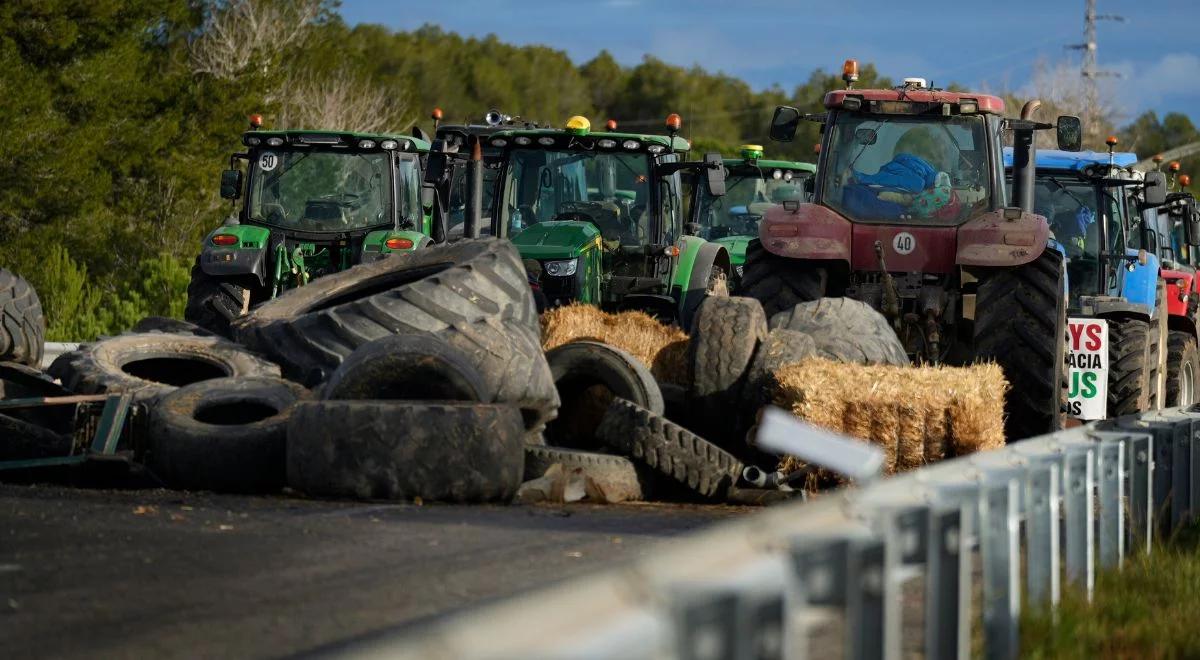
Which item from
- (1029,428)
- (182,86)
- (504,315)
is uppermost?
(182,86)

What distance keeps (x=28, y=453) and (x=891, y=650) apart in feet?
26.0

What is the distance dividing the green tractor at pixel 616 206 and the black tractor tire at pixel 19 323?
16.2ft

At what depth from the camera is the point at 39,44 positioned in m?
35.8

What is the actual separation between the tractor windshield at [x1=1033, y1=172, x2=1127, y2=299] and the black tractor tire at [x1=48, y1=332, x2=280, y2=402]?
7999 millimetres

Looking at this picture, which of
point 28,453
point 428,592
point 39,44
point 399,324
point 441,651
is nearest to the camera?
point 441,651

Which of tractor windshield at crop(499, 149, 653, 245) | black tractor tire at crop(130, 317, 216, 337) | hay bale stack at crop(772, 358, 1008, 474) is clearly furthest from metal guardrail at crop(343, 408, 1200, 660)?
tractor windshield at crop(499, 149, 653, 245)

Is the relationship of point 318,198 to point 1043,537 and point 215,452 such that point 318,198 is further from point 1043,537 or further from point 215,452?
point 1043,537

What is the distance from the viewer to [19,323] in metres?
13.9

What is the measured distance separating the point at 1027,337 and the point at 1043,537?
7480 mm

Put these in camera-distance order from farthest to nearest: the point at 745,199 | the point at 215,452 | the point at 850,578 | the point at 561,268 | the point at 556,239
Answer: the point at 745,199 → the point at 556,239 → the point at 561,268 → the point at 215,452 → the point at 850,578

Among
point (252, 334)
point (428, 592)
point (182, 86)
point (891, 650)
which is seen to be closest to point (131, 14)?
point (182, 86)

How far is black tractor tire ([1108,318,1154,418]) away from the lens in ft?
52.5

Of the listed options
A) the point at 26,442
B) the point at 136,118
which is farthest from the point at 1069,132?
the point at 136,118

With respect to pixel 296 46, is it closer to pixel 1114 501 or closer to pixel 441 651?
pixel 1114 501
